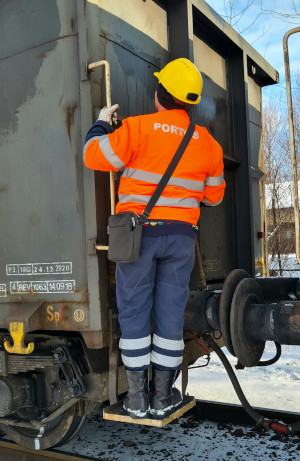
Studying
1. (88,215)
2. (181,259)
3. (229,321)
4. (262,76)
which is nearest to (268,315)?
(229,321)

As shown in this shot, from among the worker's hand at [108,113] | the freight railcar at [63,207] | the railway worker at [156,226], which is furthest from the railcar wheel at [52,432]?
the worker's hand at [108,113]

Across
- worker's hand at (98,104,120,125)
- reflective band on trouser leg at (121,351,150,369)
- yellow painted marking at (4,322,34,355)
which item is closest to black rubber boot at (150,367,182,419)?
reflective band on trouser leg at (121,351,150,369)

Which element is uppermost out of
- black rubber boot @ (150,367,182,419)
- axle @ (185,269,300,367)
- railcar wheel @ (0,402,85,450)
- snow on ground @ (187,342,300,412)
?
axle @ (185,269,300,367)

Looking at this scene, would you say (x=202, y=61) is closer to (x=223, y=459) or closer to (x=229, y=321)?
(x=229, y=321)

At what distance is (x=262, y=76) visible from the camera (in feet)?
17.6

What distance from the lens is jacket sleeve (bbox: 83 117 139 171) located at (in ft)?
9.05

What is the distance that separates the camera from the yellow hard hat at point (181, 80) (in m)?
2.95

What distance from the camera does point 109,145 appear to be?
275 centimetres

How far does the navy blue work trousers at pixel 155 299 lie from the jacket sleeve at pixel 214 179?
48cm

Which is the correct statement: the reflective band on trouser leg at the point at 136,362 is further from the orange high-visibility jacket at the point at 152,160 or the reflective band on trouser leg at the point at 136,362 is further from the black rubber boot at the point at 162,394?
the orange high-visibility jacket at the point at 152,160

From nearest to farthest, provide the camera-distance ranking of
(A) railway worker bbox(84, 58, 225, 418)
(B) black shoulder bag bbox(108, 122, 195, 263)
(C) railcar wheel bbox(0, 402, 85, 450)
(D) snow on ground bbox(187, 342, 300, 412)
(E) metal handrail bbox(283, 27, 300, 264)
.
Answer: (B) black shoulder bag bbox(108, 122, 195, 263) < (A) railway worker bbox(84, 58, 225, 418) < (E) metal handrail bbox(283, 27, 300, 264) < (C) railcar wheel bbox(0, 402, 85, 450) < (D) snow on ground bbox(187, 342, 300, 412)

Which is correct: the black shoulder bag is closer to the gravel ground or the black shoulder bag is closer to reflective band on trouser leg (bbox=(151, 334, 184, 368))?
reflective band on trouser leg (bbox=(151, 334, 184, 368))

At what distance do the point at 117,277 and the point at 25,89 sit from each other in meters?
1.47

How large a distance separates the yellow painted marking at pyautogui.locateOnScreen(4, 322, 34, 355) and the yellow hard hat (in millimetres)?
1772
